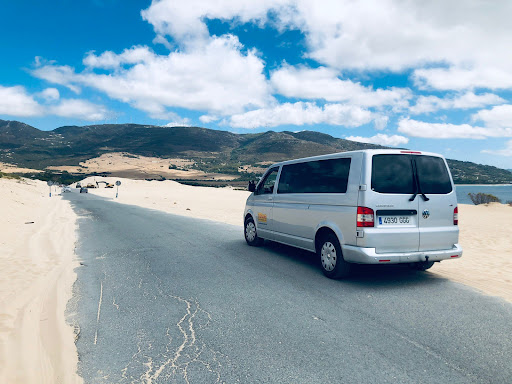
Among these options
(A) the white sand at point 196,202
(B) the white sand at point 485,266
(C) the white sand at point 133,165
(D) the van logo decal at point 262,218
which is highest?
(C) the white sand at point 133,165

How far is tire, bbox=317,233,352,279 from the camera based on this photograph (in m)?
6.17

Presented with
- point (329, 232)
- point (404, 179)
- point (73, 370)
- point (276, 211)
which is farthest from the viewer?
point (276, 211)

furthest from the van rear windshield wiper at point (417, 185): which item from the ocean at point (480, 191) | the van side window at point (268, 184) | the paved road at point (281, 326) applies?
the ocean at point (480, 191)

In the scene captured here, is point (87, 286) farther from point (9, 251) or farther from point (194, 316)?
point (9, 251)

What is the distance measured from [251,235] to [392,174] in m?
4.77

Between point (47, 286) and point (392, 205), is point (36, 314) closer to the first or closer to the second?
point (47, 286)

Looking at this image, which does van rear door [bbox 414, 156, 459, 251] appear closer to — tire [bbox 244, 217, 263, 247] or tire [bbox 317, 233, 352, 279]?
tire [bbox 317, 233, 352, 279]

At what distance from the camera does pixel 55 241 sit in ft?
35.5

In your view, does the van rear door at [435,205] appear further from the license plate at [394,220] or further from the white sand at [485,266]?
the white sand at [485,266]

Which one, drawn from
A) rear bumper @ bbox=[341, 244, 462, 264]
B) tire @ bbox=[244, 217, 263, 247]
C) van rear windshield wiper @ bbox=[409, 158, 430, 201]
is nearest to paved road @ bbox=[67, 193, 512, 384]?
Answer: rear bumper @ bbox=[341, 244, 462, 264]

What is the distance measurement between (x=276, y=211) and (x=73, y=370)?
5.69 metres

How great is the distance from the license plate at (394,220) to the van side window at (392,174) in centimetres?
43

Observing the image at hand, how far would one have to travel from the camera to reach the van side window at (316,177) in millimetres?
6316

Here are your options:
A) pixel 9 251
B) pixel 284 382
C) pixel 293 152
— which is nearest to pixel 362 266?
pixel 284 382
